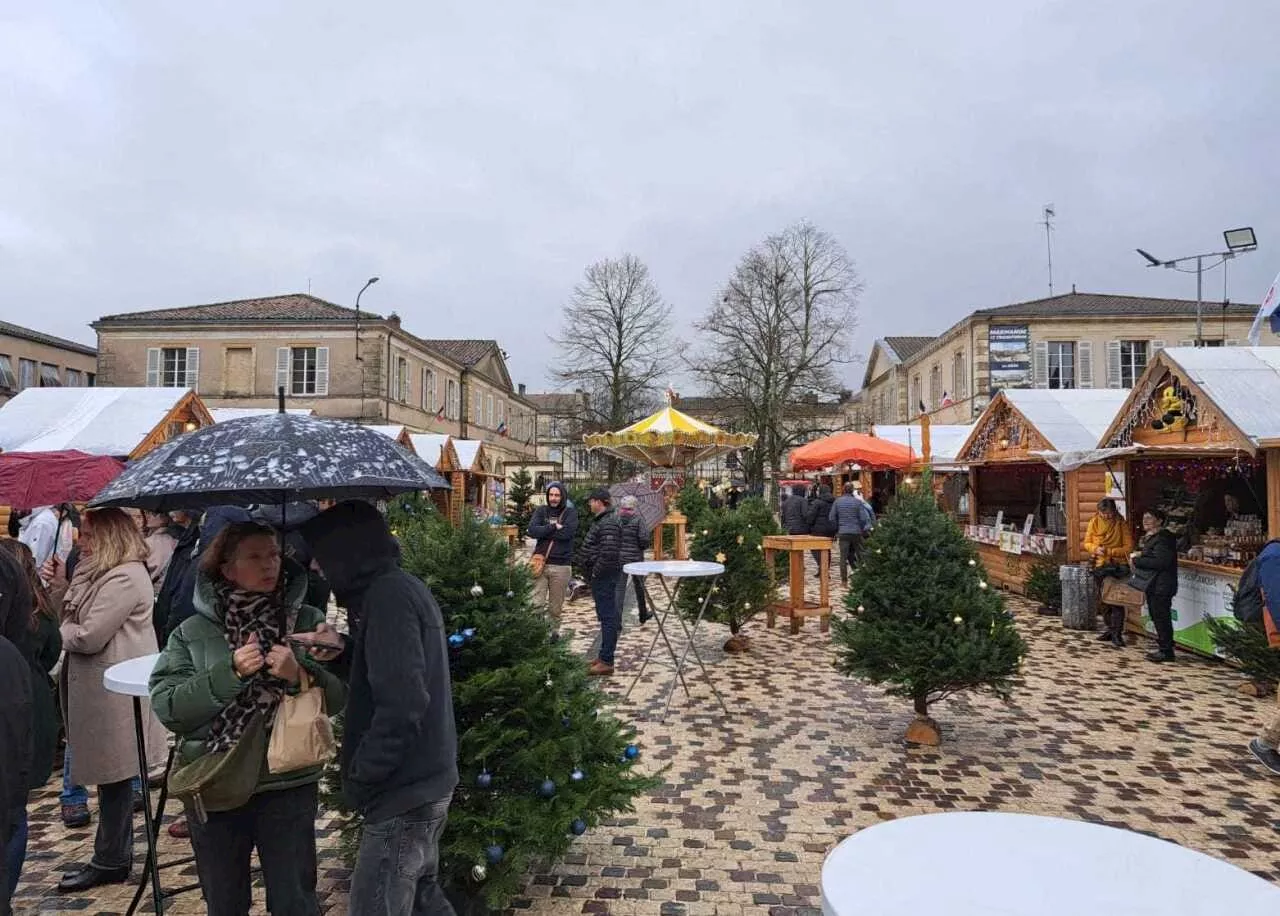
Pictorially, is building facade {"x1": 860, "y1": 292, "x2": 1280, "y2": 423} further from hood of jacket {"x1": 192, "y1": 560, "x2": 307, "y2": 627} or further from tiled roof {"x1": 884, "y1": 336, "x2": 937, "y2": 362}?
hood of jacket {"x1": 192, "y1": 560, "x2": 307, "y2": 627}

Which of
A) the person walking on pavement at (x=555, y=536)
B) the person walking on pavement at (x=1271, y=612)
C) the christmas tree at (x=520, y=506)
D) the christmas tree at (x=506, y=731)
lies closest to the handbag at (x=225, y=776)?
the christmas tree at (x=506, y=731)

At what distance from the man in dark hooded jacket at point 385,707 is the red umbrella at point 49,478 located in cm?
492

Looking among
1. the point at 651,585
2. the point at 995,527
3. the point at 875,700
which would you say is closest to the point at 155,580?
the point at 875,700

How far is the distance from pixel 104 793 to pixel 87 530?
118 centimetres

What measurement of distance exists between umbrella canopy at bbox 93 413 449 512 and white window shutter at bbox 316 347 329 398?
3351 centimetres

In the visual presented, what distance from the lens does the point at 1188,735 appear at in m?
5.65

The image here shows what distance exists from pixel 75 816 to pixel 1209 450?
9.60 metres

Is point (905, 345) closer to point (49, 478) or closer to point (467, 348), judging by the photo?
point (467, 348)

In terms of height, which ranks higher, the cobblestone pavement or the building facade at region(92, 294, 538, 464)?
the building facade at region(92, 294, 538, 464)

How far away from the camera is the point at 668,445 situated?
12656 mm

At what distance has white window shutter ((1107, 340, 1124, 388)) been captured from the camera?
3184 cm

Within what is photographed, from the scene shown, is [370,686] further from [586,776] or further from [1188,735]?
[1188,735]

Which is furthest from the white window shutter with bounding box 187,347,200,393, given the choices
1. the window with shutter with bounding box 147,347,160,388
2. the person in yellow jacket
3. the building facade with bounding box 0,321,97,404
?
the person in yellow jacket

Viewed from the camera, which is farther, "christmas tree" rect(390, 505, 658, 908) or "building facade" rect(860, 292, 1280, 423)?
"building facade" rect(860, 292, 1280, 423)
